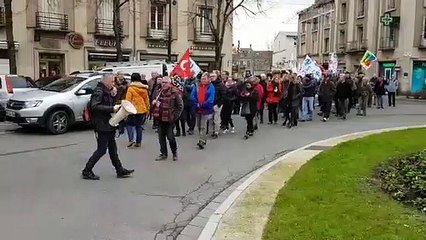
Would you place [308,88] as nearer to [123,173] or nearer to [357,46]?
[123,173]

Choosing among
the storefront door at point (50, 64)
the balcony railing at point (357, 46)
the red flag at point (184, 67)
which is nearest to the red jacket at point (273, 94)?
the red flag at point (184, 67)

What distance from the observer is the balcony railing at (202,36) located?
126 ft

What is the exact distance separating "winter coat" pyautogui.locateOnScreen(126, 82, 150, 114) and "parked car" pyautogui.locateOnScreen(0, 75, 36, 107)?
6.19 m

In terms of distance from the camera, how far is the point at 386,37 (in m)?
46.9

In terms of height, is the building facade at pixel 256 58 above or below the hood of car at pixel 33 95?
above

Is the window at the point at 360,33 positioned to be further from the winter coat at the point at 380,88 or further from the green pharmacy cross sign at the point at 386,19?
the winter coat at the point at 380,88

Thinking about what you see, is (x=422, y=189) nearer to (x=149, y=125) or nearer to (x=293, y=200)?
(x=293, y=200)

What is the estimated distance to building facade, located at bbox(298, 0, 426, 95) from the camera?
4359 centimetres

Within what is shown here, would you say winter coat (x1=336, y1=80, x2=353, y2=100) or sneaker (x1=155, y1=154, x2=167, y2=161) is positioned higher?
winter coat (x1=336, y1=80, x2=353, y2=100)

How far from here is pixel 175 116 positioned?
407 inches

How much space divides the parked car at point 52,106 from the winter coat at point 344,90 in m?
9.74

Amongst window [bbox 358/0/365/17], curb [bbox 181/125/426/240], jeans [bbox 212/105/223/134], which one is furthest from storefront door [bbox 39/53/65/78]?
window [bbox 358/0/365/17]

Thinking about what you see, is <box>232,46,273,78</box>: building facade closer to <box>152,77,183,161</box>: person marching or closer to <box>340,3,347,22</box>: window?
<box>340,3,347,22</box>: window

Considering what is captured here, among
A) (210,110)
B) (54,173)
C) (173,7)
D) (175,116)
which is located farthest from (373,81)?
(54,173)
